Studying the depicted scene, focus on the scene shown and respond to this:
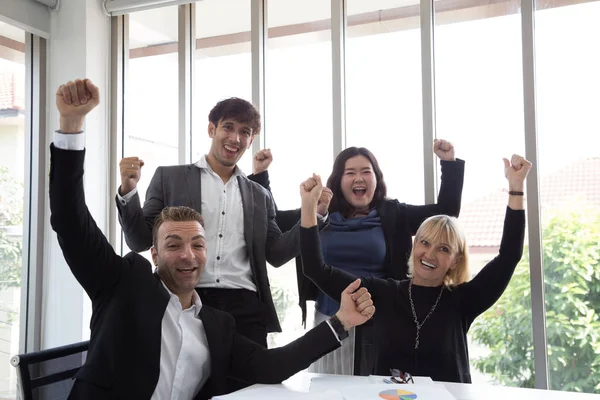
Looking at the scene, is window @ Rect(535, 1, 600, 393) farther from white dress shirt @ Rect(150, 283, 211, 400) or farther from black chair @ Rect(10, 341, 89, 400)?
black chair @ Rect(10, 341, 89, 400)

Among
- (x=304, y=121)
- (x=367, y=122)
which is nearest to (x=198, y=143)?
(x=304, y=121)

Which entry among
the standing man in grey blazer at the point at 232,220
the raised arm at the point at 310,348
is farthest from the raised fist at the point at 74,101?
the raised arm at the point at 310,348

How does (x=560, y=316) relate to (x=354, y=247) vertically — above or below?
below

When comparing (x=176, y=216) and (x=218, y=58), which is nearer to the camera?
(x=176, y=216)

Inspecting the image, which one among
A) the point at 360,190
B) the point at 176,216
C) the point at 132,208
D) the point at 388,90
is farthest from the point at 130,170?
the point at 388,90

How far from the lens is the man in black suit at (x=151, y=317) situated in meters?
1.51

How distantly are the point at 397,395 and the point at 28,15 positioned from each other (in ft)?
9.58

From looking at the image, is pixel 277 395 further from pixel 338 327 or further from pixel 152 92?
pixel 152 92

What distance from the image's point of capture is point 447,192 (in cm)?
260

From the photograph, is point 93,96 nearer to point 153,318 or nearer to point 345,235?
point 153,318

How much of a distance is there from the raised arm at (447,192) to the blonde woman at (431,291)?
0.31 meters

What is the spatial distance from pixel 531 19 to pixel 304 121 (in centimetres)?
118

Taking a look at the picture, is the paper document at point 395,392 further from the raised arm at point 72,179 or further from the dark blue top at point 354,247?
the dark blue top at point 354,247

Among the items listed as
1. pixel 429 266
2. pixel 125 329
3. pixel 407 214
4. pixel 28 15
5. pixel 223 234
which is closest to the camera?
pixel 125 329
